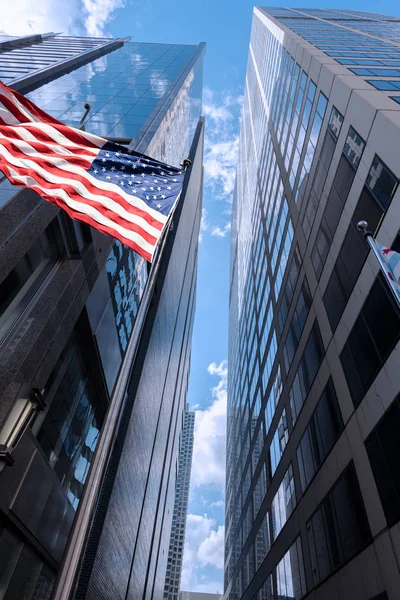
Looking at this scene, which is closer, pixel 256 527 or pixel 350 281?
pixel 350 281

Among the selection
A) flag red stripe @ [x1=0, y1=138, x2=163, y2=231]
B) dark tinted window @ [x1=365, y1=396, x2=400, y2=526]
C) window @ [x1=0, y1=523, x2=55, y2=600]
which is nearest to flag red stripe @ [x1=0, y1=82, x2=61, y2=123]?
flag red stripe @ [x1=0, y1=138, x2=163, y2=231]

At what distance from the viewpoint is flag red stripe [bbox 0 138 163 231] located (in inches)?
305

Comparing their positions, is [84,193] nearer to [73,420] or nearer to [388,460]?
[73,420]

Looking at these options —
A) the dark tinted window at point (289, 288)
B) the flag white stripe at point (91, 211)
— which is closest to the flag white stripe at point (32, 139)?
the flag white stripe at point (91, 211)

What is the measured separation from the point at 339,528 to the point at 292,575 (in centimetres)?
939

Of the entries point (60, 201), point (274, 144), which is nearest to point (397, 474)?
point (60, 201)

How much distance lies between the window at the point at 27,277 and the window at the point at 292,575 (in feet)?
66.6

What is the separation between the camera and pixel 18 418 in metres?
9.13

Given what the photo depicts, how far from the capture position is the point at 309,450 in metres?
22.2

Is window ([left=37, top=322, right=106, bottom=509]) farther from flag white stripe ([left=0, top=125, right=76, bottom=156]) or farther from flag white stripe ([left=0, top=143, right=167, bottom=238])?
flag white stripe ([left=0, top=125, right=76, bottom=156])

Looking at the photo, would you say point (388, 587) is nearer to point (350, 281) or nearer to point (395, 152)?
point (350, 281)

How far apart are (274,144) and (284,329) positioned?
959 inches

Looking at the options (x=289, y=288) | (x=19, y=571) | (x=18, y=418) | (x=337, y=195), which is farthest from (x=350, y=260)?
(x=19, y=571)

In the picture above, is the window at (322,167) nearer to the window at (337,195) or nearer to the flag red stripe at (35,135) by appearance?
the window at (337,195)
